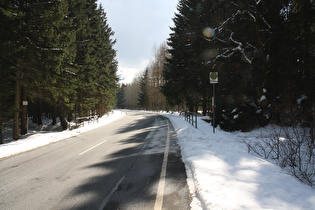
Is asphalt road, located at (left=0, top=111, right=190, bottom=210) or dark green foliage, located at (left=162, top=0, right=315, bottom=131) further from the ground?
dark green foliage, located at (left=162, top=0, right=315, bottom=131)

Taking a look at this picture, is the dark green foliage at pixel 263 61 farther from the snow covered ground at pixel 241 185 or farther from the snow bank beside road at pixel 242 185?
the snow bank beside road at pixel 242 185

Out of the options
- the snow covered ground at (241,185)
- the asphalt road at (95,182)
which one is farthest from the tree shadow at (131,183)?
the snow covered ground at (241,185)

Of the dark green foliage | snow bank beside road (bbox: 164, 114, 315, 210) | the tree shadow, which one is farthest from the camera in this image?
the dark green foliage

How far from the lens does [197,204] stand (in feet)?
10.2

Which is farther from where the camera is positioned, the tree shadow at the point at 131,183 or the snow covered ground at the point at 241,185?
the tree shadow at the point at 131,183

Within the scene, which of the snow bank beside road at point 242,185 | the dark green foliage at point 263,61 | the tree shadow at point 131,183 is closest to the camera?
the snow bank beside road at point 242,185

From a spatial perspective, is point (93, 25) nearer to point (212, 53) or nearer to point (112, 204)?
point (212, 53)

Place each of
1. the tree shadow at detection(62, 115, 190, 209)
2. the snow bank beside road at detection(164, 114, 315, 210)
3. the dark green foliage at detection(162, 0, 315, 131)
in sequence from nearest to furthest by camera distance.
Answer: the snow bank beside road at detection(164, 114, 315, 210), the tree shadow at detection(62, 115, 190, 209), the dark green foliage at detection(162, 0, 315, 131)

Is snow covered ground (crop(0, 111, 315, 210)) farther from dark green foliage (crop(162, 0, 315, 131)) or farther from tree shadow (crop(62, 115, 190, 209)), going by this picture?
dark green foliage (crop(162, 0, 315, 131))

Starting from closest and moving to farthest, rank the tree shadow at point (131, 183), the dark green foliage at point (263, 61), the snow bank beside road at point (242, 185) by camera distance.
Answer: the snow bank beside road at point (242, 185) → the tree shadow at point (131, 183) → the dark green foliage at point (263, 61)

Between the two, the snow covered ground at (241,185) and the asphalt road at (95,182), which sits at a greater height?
the snow covered ground at (241,185)

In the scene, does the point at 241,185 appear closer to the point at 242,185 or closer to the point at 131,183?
the point at 242,185

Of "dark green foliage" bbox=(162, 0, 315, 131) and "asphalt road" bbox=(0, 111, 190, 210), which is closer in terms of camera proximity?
"asphalt road" bbox=(0, 111, 190, 210)

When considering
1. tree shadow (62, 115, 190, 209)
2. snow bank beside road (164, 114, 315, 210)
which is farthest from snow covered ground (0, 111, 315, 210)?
tree shadow (62, 115, 190, 209)
